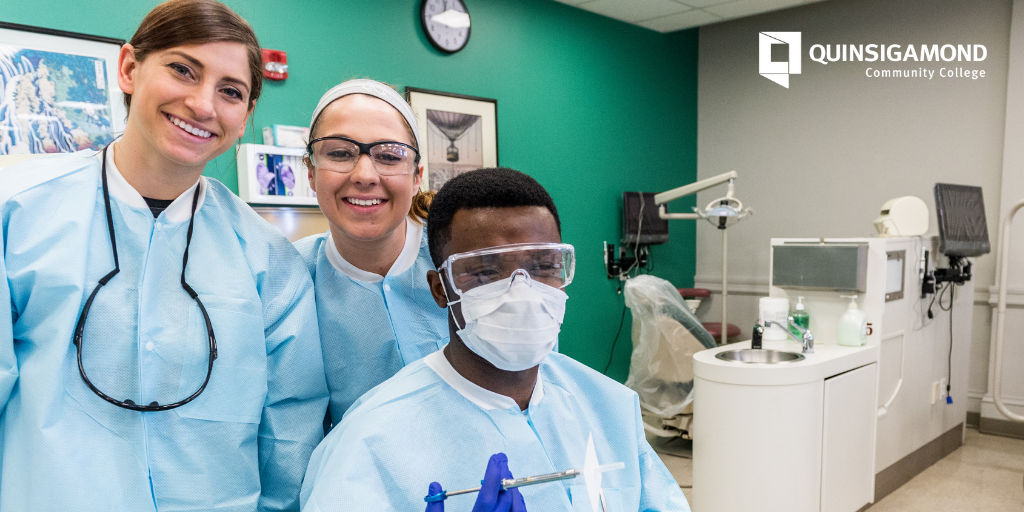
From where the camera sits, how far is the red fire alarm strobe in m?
2.69

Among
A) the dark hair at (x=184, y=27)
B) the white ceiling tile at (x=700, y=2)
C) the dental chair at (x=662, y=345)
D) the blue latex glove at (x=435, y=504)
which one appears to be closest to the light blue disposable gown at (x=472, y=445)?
the blue latex glove at (x=435, y=504)

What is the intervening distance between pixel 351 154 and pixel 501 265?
39 centimetres

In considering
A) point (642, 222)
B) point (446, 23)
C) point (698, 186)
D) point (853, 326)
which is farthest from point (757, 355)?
point (446, 23)

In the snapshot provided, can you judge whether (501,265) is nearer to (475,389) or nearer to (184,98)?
(475,389)

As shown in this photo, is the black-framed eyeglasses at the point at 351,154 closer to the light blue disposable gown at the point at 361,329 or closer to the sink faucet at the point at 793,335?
the light blue disposable gown at the point at 361,329

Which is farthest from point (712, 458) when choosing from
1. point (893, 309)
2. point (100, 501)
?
point (100, 501)

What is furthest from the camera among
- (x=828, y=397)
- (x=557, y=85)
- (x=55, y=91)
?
(x=557, y=85)

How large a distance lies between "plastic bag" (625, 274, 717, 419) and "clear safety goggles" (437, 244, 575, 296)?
248 centimetres

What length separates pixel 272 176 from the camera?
262 cm

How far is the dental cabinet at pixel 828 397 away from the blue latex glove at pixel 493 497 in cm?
189

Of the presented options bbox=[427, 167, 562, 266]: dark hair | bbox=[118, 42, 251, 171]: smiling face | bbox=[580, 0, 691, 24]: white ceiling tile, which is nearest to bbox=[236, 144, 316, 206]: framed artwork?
bbox=[118, 42, 251, 171]: smiling face

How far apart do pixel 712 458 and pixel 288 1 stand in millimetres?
2523

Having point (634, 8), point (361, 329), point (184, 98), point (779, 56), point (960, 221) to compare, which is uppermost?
Result: point (634, 8)

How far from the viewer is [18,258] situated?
955 millimetres
